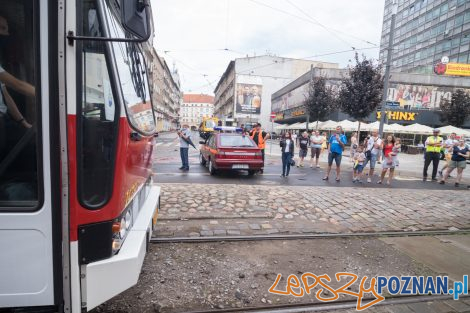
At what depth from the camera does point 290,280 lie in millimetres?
3307

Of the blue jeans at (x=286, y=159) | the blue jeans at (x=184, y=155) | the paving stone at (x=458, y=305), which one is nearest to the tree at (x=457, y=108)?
the blue jeans at (x=286, y=159)

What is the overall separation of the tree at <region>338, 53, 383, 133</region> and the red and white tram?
2121 cm

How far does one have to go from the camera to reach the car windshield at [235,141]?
30.5 feet

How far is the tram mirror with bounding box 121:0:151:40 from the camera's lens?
1.72 meters

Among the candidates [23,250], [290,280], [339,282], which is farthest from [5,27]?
[339,282]

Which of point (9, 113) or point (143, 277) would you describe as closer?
point (9, 113)

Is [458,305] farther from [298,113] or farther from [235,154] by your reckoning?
[298,113]

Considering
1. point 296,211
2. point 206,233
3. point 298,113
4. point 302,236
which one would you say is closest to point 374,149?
point 296,211

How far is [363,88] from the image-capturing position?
66.4 ft

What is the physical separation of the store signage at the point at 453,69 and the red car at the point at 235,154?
104 feet

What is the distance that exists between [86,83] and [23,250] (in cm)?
114

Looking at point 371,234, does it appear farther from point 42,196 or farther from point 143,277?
point 42,196

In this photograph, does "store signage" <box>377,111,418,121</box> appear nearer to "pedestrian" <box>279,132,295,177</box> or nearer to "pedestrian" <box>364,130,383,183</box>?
"pedestrian" <box>364,130,383,183</box>

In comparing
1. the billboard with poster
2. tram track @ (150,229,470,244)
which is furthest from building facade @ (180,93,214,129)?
tram track @ (150,229,470,244)
